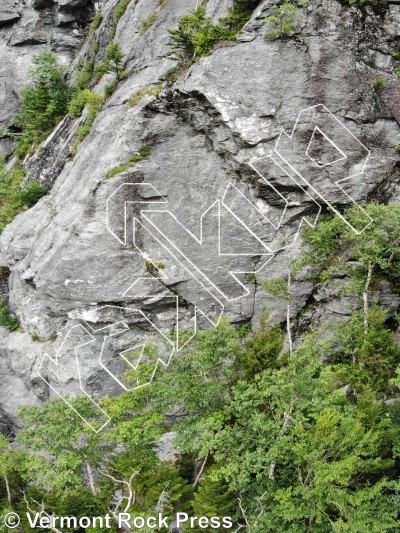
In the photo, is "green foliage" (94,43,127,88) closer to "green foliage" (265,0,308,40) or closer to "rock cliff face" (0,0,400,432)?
"rock cliff face" (0,0,400,432)

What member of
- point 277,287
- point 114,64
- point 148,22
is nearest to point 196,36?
point 148,22

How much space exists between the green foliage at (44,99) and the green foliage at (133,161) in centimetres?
773

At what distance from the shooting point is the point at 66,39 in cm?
2692

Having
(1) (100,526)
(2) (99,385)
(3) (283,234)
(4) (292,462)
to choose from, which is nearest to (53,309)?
(2) (99,385)

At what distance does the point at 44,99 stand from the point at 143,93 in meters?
7.94

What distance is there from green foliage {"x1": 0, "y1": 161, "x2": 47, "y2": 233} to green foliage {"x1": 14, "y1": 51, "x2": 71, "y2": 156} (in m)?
1.99

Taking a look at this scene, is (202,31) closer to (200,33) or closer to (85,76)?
(200,33)

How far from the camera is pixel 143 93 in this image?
1802cm

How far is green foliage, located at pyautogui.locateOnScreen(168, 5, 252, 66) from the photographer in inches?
683

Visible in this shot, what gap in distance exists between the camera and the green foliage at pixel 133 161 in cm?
1725

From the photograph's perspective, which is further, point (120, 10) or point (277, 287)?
point (120, 10)

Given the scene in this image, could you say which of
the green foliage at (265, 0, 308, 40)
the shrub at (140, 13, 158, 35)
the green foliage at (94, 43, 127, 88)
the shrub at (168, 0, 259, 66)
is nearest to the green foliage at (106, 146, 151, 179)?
the shrub at (168, 0, 259, 66)

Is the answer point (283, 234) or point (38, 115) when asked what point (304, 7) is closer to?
point (283, 234)

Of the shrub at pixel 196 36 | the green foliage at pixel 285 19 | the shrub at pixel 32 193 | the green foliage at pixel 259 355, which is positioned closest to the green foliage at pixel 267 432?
the green foliage at pixel 259 355
